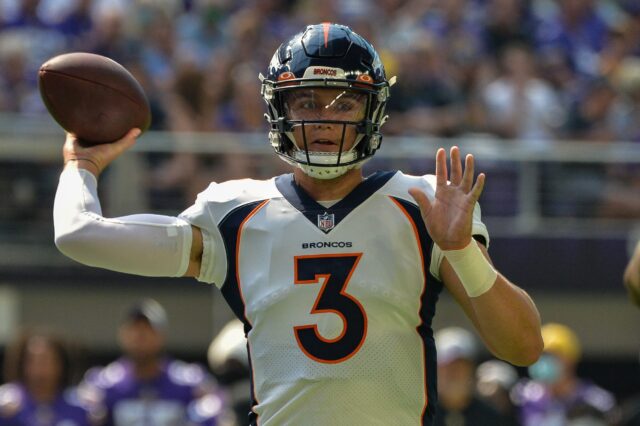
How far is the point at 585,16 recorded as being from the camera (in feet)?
38.4

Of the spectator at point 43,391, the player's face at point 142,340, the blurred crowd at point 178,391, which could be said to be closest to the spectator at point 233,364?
the blurred crowd at point 178,391

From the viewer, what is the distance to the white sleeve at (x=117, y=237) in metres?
3.68

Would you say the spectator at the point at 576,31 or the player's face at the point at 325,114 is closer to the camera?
the player's face at the point at 325,114

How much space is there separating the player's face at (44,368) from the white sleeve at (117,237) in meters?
4.19

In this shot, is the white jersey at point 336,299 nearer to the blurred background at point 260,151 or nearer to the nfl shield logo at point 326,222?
the nfl shield logo at point 326,222

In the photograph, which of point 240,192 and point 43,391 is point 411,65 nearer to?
point 43,391

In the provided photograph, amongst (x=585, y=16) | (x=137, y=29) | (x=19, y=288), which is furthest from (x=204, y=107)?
(x=585, y=16)

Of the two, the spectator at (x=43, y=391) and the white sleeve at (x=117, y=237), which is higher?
the white sleeve at (x=117, y=237)

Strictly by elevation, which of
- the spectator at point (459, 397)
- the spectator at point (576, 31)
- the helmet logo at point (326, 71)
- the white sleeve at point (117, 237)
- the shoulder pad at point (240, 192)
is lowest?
the spectator at point (459, 397)

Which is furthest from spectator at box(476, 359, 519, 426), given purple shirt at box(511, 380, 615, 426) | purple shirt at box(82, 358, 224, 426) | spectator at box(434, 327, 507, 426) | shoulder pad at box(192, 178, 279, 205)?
shoulder pad at box(192, 178, 279, 205)

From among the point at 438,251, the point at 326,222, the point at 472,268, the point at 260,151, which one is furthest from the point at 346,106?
the point at 260,151

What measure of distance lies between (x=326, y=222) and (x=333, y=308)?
242 millimetres

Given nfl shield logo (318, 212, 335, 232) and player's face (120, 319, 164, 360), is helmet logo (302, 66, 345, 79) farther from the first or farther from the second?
player's face (120, 319, 164, 360)

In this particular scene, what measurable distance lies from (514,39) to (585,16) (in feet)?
2.73
